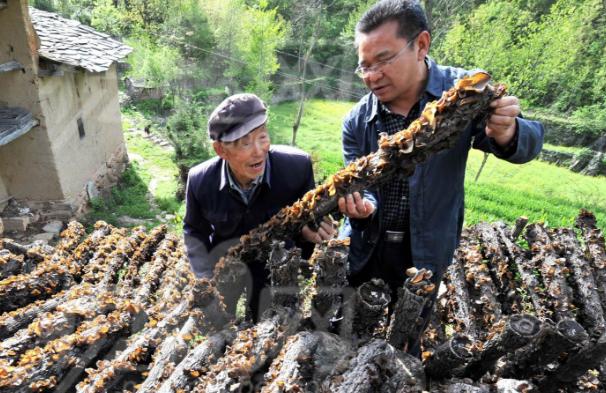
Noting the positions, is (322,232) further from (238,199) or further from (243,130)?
(243,130)

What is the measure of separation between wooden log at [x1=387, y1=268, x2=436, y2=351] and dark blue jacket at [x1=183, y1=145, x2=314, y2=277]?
4.00 feet

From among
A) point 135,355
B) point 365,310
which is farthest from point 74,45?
point 365,310

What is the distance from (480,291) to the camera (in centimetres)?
385

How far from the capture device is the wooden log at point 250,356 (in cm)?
A: 177

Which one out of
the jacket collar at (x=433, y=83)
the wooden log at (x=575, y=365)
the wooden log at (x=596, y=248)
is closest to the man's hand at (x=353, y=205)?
the jacket collar at (x=433, y=83)

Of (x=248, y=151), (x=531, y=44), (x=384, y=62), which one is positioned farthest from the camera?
(x=531, y=44)

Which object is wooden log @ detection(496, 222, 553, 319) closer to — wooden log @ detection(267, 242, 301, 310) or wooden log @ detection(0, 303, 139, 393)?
wooden log @ detection(267, 242, 301, 310)

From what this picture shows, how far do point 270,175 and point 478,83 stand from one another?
5.04 ft

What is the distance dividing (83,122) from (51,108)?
5.19 ft

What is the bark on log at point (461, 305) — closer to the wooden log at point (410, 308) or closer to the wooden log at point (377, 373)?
the wooden log at point (410, 308)

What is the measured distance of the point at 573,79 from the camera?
20.0 meters

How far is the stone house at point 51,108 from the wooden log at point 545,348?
27.4ft

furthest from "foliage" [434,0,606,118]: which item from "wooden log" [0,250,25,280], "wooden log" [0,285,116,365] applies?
"wooden log" [0,250,25,280]

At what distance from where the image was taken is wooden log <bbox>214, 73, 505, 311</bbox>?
5.85ft
